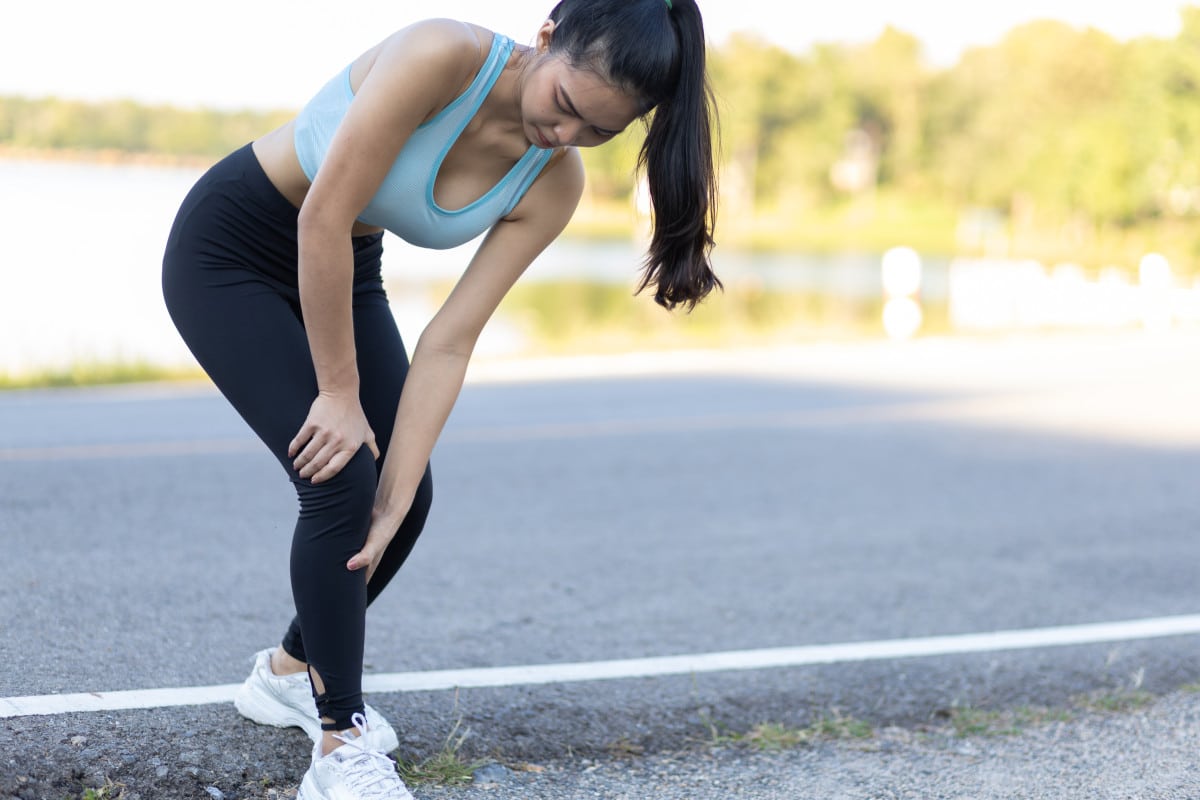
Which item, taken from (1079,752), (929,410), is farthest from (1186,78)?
(1079,752)

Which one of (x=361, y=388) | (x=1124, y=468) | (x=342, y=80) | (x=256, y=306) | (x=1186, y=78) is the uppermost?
(x=1186, y=78)

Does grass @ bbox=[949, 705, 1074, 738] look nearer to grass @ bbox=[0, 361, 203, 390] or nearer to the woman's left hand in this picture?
the woman's left hand

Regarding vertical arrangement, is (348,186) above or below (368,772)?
above

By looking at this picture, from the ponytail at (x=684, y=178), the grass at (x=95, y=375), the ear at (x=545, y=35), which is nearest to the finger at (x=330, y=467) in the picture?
the ponytail at (x=684, y=178)

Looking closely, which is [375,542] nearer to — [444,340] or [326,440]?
[326,440]

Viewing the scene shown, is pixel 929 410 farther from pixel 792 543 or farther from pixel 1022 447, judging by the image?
pixel 792 543

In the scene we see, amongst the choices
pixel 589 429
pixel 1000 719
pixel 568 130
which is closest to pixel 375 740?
pixel 568 130

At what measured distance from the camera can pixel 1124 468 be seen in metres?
7.19

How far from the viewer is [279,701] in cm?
291

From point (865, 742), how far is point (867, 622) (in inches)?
45.1

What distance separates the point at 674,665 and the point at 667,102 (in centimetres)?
196

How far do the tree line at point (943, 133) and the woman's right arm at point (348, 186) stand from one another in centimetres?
59

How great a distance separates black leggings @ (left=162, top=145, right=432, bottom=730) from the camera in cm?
246

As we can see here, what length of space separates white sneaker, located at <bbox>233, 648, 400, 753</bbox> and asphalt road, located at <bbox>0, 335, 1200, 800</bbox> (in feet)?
0.18
